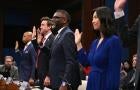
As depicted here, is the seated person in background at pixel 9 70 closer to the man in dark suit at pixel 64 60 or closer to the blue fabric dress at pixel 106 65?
the man in dark suit at pixel 64 60

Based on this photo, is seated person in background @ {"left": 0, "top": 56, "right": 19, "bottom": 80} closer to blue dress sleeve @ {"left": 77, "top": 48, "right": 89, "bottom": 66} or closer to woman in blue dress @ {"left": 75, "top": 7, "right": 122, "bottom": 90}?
blue dress sleeve @ {"left": 77, "top": 48, "right": 89, "bottom": 66}

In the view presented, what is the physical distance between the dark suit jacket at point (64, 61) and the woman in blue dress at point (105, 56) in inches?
25.9

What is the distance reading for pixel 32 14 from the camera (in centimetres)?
1371

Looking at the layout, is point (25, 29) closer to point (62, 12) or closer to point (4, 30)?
point (4, 30)

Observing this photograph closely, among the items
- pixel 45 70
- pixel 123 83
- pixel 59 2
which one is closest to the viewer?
pixel 45 70

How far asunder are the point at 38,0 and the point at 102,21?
32.7 ft

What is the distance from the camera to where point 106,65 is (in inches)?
151

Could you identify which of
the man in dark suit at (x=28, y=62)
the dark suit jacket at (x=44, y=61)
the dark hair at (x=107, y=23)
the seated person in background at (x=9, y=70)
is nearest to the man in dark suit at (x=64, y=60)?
the dark suit jacket at (x=44, y=61)

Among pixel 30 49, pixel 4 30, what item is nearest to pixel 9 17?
pixel 4 30

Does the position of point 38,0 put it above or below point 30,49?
above

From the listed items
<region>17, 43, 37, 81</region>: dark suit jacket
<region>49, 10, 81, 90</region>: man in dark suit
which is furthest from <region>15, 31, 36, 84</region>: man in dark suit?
<region>49, 10, 81, 90</region>: man in dark suit

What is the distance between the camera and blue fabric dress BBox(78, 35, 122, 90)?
148 inches

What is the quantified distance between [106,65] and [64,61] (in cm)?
98

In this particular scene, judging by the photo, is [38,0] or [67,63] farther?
[38,0]
